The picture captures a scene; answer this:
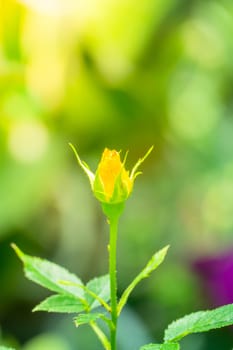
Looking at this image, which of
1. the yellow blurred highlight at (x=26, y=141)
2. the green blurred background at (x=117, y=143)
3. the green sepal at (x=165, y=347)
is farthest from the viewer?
the yellow blurred highlight at (x=26, y=141)

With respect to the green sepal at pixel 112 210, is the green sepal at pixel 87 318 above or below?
below

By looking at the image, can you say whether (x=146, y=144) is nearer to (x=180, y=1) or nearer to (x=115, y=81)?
(x=115, y=81)

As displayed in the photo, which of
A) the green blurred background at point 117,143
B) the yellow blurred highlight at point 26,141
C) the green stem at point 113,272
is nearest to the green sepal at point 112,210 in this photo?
the green stem at point 113,272

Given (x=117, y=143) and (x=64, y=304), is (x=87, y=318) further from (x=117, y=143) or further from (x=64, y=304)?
(x=117, y=143)

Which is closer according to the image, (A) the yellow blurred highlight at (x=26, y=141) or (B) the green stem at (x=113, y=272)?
(B) the green stem at (x=113, y=272)

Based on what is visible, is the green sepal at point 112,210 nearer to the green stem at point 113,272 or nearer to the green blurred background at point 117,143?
the green stem at point 113,272

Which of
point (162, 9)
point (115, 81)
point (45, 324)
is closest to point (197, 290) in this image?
point (45, 324)
